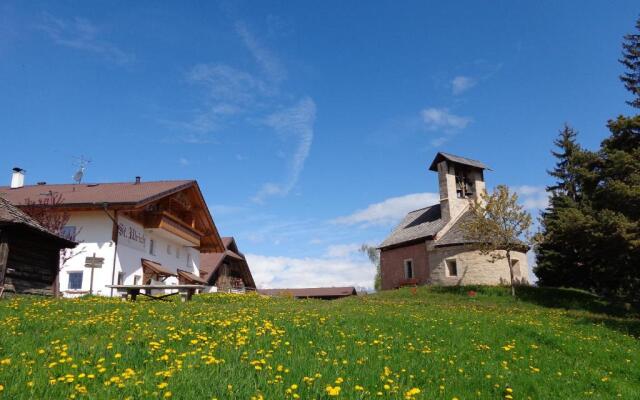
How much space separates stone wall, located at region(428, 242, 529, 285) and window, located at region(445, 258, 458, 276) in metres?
0.24

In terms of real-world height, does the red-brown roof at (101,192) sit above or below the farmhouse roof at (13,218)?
above

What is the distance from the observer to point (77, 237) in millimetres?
28031

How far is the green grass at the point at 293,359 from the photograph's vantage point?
5871 mm

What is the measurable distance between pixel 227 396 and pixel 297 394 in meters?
0.83

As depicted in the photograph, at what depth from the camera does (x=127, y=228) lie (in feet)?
96.5

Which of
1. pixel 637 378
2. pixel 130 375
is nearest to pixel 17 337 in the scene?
pixel 130 375

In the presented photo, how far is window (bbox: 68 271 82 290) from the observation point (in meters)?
27.4

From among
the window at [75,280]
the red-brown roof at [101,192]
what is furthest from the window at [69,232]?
the window at [75,280]

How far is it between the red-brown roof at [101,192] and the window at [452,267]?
20760mm

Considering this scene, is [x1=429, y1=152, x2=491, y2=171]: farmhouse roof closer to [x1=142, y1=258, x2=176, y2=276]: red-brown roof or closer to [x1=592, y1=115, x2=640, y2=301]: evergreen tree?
[x1=592, y1=115, x2=640, y2=301]: evergreen tree

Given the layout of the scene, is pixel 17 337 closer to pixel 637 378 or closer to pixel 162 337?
pixel 162 337

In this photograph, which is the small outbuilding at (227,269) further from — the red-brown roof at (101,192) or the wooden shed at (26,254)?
the wooden shed at (26,254)

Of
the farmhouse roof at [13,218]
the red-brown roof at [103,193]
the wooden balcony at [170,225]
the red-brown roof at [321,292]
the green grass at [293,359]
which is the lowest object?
the green grass at [293,359]

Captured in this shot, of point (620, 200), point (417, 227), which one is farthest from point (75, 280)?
point (620, 200)
